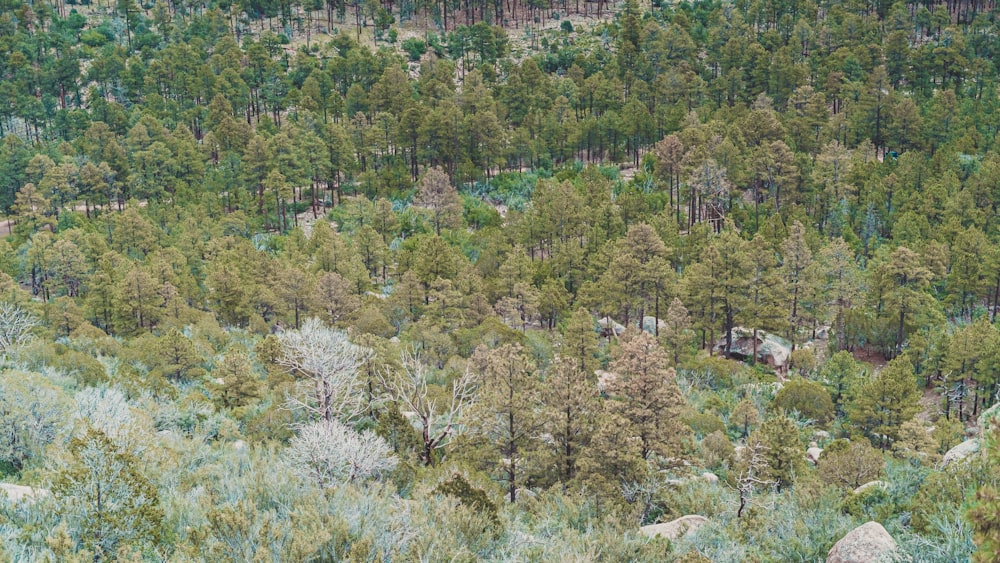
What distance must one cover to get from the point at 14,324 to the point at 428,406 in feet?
110

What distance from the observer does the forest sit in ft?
83.3

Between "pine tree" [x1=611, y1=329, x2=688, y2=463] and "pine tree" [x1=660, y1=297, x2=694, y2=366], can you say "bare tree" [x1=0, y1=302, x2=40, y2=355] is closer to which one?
"pine tree" [x1=611, y1=329, x2=688, y2=463]

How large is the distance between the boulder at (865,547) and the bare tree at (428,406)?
15661 mm

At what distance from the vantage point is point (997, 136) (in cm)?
8694

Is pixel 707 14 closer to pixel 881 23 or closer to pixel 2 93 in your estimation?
pixel 881 23

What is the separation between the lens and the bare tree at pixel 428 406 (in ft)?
117

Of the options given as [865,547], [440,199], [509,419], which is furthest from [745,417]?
[440,199]

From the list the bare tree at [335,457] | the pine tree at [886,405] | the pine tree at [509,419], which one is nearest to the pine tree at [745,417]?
the pine tree at [886,405]

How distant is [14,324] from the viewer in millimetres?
57469

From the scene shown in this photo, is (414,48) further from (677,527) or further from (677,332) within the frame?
(677,527)

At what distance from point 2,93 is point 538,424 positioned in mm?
93855

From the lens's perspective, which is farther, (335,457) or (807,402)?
(807,402)

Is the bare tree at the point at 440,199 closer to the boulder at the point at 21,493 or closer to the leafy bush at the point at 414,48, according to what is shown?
the leafy bush at the point at 414,48

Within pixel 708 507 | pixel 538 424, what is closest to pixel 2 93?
pixel 538 424
